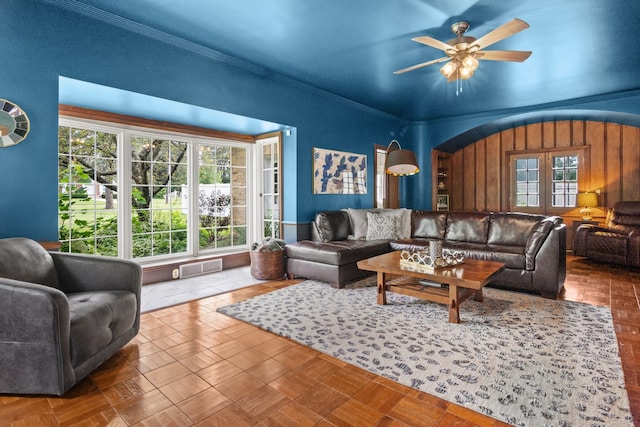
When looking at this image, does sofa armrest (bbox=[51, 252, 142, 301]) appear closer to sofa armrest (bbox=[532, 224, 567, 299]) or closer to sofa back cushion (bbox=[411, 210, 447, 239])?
sofa armrest (bbox=[532, 224, 567, 299])

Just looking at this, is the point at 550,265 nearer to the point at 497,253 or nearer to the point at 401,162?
the point at 497,253

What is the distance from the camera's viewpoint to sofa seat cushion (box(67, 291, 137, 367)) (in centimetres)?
201

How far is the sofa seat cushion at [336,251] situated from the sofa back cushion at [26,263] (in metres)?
2.62

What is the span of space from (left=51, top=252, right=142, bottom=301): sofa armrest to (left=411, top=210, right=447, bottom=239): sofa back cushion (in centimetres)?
410

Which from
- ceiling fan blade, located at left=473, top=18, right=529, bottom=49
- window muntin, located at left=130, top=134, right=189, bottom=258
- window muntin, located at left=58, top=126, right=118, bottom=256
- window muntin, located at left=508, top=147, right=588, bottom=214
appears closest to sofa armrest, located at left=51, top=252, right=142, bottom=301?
window muntin, located at left=58, top=126, right=118, bottom=256

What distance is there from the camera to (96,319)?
2137 millimetres

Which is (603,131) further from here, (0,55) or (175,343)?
(0,55)

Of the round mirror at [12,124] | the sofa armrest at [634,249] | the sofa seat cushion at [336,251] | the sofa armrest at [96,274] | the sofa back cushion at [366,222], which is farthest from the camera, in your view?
the sofa back cushion at [366,222]

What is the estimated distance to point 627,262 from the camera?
16.9 ft

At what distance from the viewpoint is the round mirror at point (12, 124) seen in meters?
2.76

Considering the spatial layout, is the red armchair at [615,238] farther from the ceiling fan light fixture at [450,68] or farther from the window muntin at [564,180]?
the ceiling fan light fixture at [450,68]

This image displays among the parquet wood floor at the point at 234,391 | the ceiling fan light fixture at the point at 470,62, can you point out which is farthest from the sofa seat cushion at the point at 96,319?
the ceiling fan light fixture at the point at 470,62

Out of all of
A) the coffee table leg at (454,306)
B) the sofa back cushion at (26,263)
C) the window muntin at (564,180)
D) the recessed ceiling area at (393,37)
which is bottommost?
the coffee table leg at (454,306)

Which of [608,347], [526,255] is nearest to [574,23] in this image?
[526,255]
